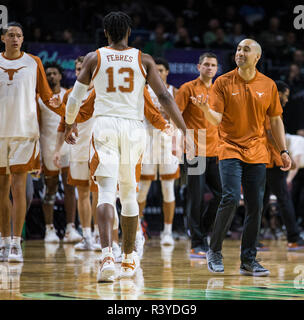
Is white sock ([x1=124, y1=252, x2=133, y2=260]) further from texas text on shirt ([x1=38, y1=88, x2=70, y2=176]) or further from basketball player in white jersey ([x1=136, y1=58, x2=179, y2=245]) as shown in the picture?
texas text on shirt ([x1=38, y1=88, x2=70, y2=176])

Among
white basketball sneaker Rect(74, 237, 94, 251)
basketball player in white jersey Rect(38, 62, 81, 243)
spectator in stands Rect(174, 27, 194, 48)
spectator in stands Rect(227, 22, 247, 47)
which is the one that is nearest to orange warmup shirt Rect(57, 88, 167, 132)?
white basketball sneaker Rect(74, 237, 94, 251)

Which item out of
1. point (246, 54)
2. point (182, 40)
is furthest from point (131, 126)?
point (182, 40)

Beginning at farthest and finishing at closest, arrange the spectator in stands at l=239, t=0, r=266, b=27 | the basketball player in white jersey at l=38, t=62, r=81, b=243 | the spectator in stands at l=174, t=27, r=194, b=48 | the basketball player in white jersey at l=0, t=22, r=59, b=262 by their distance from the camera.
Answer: the spectator in stands at l=239, t=0, r=266, b=27 < the spectator in stands at l=174, t=27, r=194, b=48 < the basketball player in white jersey at l=38, t=62, r=81, b=243 < the basketball player in white jersey at l=0, t=22, r=59, b=262

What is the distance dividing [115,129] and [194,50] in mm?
7120

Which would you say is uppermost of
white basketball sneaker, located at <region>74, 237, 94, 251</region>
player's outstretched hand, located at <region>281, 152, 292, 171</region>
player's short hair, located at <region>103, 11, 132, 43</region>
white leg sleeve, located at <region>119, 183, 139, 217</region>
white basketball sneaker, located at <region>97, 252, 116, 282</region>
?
player's short hair, located at <region>103, 11, 132, 43</region>

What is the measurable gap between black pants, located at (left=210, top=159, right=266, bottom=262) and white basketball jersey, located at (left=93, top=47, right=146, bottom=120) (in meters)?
1.00

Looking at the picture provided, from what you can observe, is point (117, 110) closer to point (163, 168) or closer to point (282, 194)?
point (163, 168)

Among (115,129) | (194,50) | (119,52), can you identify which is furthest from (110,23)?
(194,50)

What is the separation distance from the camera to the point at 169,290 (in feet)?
13.5

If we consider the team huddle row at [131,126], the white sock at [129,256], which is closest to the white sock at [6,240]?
the team huddle row at [131,126]

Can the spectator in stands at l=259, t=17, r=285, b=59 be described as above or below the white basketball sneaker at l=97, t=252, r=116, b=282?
above

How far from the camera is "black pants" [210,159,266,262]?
200 inches

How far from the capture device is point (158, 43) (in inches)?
497

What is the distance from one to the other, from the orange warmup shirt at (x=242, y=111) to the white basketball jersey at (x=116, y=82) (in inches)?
34.0
